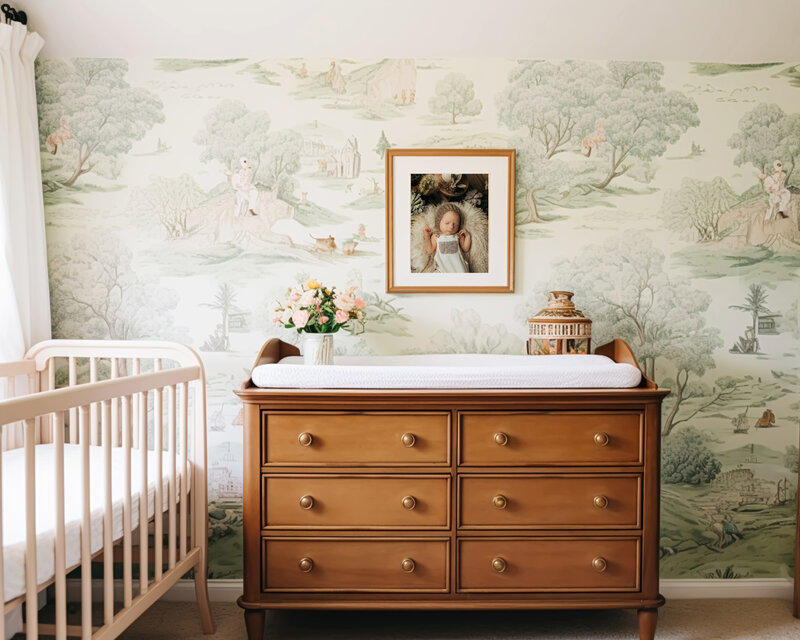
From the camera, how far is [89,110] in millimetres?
2693

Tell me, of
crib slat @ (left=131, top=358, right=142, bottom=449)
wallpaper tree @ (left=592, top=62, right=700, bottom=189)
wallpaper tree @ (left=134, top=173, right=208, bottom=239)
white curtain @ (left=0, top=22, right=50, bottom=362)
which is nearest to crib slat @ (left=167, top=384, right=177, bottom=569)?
crib slat @ (left=131, top=358, right=142, bottom=449)

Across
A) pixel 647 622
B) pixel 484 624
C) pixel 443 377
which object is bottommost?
pixel 484 624

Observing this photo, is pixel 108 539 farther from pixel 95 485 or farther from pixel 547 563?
pixel 547 563

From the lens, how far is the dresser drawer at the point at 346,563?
219 centimetres

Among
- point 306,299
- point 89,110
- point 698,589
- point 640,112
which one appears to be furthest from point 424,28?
point 698,589

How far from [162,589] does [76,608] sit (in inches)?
32.8

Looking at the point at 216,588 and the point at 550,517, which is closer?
the point at 550,517

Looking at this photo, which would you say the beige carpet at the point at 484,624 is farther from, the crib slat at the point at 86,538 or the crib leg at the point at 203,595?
the crib slat at the point at 86,538

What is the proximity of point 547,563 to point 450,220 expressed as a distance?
1.38 meters

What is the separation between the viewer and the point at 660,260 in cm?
273

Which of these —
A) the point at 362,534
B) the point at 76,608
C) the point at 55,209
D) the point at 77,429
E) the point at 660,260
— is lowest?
the point at 76,608

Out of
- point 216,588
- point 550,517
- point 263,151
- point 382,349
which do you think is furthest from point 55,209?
point 550,517

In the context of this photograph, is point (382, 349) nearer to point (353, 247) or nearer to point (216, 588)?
point (353, 247)

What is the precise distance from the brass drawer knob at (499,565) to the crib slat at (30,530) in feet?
4.49
